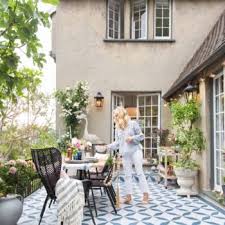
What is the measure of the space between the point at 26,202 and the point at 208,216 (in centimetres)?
332

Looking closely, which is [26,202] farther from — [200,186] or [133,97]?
[133,97]

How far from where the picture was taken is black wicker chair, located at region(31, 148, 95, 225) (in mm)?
4730

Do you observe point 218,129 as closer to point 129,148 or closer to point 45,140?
point 129,148

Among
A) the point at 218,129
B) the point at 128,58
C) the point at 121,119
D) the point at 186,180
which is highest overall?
the point at 128,58

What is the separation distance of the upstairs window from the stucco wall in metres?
0.24

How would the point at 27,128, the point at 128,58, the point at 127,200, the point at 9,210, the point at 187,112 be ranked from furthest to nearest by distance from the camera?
the point at 27,128
the point at 128,58
the point at 187,112
the point at 127,200
the point at 9,210

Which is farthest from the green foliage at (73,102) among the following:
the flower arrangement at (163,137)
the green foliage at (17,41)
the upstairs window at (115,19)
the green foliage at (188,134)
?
the green foliage at (17,41)

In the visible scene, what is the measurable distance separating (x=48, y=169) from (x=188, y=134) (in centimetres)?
334

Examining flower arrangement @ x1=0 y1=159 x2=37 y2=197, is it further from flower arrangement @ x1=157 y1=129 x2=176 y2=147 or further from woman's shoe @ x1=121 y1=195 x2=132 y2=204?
flower arrangement @ x1=157 y1=129 x2=176 y2=147

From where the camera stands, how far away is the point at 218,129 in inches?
259

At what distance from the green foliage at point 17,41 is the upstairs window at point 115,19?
8906 mm

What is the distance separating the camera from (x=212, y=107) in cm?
683

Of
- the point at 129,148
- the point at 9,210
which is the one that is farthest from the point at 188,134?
the point at 9,210

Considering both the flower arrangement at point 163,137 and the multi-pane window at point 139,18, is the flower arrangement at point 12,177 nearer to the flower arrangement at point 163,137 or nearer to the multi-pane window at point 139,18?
the flower arrangement at point 163,137
